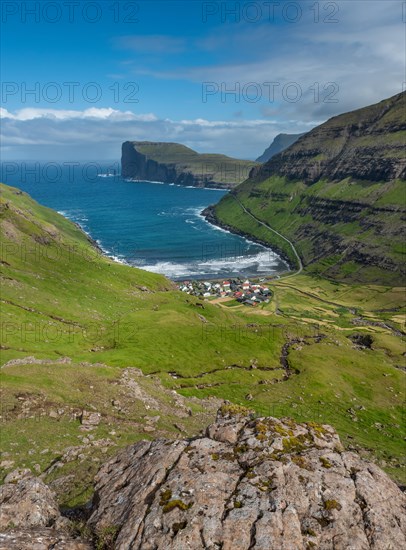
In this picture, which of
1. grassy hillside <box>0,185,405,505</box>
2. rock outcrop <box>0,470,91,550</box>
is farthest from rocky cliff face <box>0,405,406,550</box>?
grassy hillside <box>0,185,405,505</box>

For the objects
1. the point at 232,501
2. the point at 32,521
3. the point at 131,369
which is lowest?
the point at 131,369

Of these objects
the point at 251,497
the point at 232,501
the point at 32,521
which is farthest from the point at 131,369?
the point at 251,497

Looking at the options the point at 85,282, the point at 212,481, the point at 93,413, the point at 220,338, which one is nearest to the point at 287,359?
the point at 220,338

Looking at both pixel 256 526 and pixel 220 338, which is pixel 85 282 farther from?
pixel 256 526

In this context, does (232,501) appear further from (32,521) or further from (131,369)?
(131,369)

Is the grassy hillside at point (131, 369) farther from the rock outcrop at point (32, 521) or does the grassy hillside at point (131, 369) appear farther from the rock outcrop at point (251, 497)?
the rock outcrop at point (251, 497)

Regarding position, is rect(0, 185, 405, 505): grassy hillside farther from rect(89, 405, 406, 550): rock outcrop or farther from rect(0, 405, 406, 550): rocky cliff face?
rect(89, 405, 406, 550): rock outcrop

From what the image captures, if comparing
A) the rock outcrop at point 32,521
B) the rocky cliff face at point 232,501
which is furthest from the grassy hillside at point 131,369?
the rocky cliff face at point 232,501
